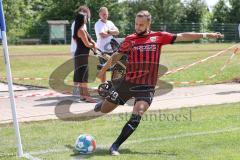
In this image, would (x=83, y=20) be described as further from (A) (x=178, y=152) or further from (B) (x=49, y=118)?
(A) (x=178, y=152)

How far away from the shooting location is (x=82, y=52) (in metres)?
10.9

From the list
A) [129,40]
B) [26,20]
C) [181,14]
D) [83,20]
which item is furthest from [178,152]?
[181,14]

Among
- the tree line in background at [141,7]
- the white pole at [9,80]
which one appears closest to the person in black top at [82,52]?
the white pole at [9,80]

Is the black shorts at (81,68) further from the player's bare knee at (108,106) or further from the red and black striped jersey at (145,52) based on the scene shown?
the red and black striped jersey at (145,52)

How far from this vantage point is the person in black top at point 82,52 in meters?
10.6

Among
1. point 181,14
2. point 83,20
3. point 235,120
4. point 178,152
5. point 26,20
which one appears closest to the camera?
point 178,152

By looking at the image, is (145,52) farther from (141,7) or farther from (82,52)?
(141,7)

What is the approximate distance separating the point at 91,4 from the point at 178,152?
177 ft

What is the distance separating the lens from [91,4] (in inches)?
2350

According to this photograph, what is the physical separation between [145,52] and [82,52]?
4118mm

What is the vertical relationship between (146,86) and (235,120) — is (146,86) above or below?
above

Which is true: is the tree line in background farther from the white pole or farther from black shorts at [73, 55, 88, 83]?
the white pole

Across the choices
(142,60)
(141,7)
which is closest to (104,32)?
(142,60)

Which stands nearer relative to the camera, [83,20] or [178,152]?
[178,152]
